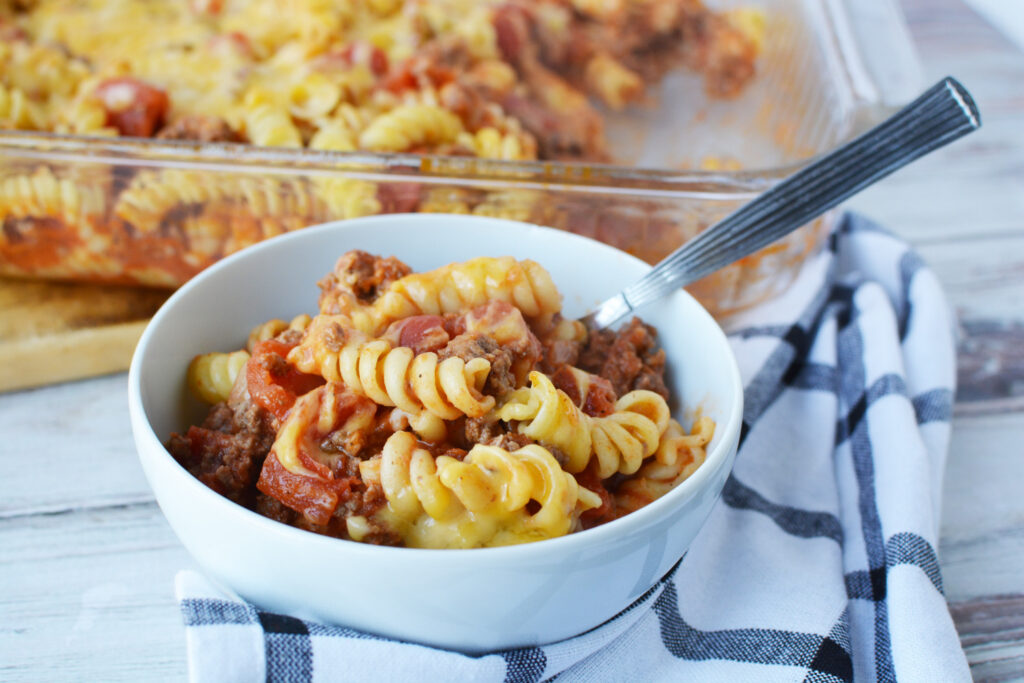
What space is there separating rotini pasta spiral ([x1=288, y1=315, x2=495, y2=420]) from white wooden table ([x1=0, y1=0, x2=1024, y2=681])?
1.65ft

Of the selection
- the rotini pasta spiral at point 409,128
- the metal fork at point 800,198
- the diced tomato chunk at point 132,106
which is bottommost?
the diced tomato chunk at point 132,106

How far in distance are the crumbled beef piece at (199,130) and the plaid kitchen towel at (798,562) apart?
1139mm

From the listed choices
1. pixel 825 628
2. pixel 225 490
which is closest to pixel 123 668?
pixel 225 490

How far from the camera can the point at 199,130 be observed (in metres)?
1.99

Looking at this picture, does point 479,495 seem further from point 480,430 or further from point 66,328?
point 66,328

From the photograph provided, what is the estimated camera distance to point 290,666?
111 cm

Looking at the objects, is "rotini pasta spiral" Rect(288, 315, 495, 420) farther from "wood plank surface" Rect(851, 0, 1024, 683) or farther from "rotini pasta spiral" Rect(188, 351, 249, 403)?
"wood plank surface" Rect(851, 0, 1024, 683)

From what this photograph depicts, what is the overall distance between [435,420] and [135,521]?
69 centimetres

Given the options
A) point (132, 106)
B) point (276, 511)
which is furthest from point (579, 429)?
point (132, 106)

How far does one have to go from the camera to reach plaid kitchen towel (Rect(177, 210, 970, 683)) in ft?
3.68

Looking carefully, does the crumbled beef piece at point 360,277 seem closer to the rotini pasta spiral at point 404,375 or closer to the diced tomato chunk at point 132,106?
the rotini pasta spiral at point 404,375

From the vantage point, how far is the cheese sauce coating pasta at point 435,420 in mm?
1135

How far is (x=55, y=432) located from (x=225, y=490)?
733mm

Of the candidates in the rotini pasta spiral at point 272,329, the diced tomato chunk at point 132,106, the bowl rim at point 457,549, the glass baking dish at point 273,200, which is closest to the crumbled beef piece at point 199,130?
the diced tomato chunk at point 132,106
